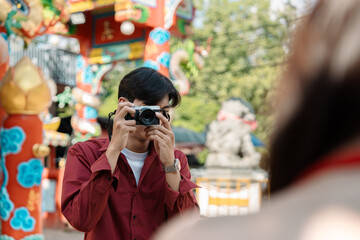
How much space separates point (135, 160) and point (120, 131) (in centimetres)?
18

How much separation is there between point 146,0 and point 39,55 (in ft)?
37.6

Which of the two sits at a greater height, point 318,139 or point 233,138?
point 318,139

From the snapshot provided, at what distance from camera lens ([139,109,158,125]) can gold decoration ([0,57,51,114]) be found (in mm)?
2769

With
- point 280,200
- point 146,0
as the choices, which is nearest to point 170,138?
point 280,200

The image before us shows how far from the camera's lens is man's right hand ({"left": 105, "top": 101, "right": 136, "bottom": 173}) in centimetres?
174

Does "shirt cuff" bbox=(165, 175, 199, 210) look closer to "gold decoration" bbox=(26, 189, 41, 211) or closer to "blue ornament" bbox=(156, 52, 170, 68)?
"gold decoration" bbox=(26, 189, 41, 211)

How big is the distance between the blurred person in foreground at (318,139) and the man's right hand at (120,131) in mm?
1186

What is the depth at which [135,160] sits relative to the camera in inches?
75.0

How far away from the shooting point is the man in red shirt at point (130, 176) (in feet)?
5.56

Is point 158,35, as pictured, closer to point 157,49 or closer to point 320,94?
point 157,49

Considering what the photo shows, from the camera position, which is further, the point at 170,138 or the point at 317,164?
the point at 170,138

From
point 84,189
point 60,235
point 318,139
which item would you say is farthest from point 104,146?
point 60,235

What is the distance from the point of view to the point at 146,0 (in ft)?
21.8

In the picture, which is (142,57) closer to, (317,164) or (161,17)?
(161,17)
